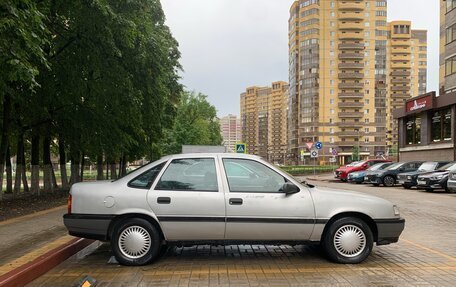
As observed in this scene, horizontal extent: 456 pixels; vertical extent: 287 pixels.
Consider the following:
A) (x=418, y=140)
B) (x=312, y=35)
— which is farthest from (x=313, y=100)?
(x=418, y=140)

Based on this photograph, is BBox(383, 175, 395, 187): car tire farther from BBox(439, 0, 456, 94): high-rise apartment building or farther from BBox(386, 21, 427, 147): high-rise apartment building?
BBox(386, 21, 427, 147): high-rise apartment building

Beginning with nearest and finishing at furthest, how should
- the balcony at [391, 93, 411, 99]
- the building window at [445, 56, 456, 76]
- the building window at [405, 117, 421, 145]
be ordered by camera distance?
the building window at [445, 56, 456, 76]
the building window at [405, 117, 421, 145]
the balcony at [391, 93, 411, 99]

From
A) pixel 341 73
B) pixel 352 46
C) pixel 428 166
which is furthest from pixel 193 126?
pixel 352 46

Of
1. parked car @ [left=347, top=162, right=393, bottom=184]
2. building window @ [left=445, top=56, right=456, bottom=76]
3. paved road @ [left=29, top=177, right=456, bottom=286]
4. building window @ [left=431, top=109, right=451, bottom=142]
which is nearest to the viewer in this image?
paved road @ [left=29, top=177, right=456, bottom=286]

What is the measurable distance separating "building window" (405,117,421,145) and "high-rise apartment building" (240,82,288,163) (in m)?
117

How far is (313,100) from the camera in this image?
113438mm

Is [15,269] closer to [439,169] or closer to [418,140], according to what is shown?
[439,169]

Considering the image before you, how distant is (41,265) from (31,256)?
0.48m

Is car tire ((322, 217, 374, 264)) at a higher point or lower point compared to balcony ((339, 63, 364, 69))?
lower

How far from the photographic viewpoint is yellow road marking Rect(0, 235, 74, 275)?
5506mm

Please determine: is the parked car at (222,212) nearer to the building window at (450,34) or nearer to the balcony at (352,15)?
the building window at (450,34)

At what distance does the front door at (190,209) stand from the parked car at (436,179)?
1762cm

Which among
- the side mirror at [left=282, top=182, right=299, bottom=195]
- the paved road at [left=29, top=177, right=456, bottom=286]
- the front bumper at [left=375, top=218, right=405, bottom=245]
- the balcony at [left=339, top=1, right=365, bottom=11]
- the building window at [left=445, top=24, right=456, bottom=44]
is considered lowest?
the paved road at [left=29, top=177, right=456, bottom=286]

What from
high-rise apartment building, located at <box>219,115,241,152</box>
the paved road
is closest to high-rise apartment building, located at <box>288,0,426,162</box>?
high-rise apartment building, located at <box>219,115,241,152</box>
